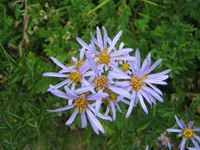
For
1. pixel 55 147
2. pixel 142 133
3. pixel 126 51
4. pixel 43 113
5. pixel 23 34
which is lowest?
pixel 55 147

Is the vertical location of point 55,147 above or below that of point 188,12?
below

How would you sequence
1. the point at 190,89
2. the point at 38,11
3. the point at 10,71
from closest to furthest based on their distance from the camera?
1. the point at 10,71
2. the point at 38,11
3. the point at 190,89

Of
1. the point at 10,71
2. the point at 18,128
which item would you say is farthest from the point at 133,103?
the point at 10,71

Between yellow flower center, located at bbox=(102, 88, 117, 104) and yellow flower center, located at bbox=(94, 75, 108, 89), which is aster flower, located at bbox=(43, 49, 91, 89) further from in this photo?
yellow flower center, located at bbox=(102, 88, 117, 104)

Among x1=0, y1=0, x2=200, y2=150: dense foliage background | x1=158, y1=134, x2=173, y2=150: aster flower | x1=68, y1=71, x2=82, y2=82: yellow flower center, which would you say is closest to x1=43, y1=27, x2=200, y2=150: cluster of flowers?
x1=68, y1=71, x2=82, y2=82: yellow flower center

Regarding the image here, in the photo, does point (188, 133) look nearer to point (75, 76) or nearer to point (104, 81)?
point (104, 81)

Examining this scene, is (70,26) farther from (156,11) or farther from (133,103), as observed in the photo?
(133,103)

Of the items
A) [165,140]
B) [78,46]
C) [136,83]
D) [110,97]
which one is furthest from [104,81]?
[165,140]
